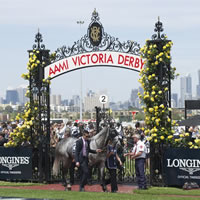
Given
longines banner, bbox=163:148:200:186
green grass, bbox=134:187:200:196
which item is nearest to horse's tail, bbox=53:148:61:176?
green grass, bbox=134:187:200:196


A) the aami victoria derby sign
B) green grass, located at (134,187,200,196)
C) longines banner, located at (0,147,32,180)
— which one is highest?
the aami victoria derby sign

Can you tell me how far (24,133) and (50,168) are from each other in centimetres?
143

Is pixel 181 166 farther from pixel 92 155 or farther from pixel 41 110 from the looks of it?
pixel 41 110

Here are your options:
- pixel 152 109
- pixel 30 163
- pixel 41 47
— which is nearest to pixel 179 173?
pixel 152 109

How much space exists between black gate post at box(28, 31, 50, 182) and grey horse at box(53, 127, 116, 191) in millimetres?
1330

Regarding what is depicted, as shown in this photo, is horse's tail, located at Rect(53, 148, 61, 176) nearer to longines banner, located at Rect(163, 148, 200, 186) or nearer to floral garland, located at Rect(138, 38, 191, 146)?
floral garland, located at Rect(138, 38, 191, 146)

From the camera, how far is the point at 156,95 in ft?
55.0

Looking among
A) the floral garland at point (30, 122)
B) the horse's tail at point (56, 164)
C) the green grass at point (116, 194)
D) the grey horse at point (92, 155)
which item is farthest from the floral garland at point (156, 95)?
the floral garland at point (30, 122)

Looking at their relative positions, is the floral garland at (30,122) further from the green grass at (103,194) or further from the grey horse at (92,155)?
the green grass at (103,194)

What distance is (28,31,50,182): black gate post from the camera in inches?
723

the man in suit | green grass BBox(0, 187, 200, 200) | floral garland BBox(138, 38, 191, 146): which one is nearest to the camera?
green grass BBox(0, 187, 200, 200)

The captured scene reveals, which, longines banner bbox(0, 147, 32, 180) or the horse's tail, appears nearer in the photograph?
the horse's tail

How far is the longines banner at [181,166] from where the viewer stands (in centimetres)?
1611

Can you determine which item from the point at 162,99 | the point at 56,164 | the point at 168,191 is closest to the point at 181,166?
the point at 168,191
